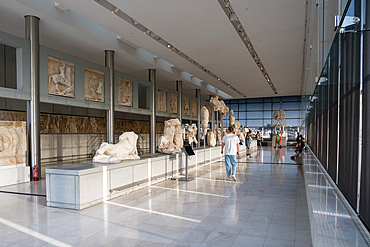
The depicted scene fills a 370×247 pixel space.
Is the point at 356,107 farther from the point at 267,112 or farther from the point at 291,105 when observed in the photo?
the point at 267,112

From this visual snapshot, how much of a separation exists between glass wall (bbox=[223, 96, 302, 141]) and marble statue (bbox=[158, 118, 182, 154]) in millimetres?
28037

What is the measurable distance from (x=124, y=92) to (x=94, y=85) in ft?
8.52

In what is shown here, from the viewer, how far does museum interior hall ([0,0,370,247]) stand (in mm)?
2855

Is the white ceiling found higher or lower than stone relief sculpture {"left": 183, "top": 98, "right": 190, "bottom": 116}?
higher

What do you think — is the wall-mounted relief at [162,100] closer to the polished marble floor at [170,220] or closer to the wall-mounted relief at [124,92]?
the wall-mounted relief at [124,92]

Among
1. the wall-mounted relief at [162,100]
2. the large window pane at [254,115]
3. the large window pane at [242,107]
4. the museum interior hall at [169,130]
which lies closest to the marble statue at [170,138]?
the museum interior hall at [169,130]

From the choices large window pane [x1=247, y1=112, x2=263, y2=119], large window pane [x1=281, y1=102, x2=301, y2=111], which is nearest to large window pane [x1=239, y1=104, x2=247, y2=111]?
large window pane [x1=247, y1=112, x2=263, y2=119]

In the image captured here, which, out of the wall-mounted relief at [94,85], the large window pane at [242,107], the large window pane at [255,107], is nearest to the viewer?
the wall-mounted relief at [94,85]

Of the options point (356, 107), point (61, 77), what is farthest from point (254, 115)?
point (356, 107)

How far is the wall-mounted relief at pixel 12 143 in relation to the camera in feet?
32.7

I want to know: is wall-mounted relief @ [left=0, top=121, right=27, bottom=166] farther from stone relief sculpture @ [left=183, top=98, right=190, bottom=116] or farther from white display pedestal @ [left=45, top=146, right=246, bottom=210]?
stone relief sculpture @ [left=183, top=98, right=190, bottom=116]

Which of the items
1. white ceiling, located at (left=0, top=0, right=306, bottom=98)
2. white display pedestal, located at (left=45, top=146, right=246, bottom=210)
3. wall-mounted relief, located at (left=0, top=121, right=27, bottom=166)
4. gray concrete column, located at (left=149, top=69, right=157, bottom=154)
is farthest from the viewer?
A: gray concrete column, located at (left=149, top=69, right=157, bottom=154)

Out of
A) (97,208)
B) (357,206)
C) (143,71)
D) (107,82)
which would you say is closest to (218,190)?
(97,208)

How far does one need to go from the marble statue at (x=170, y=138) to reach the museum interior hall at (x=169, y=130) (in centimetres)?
5
